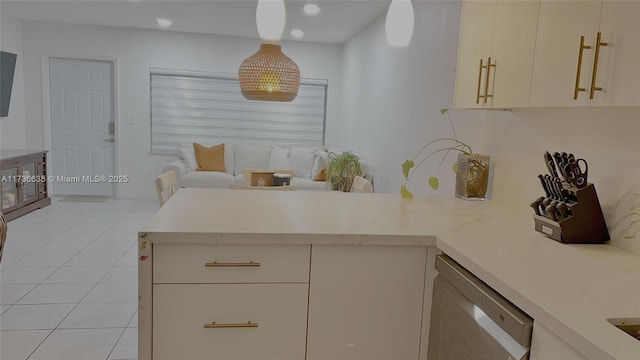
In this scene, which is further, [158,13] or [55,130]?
[55,130]

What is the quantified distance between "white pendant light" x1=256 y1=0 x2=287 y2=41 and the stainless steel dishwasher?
50.2 inches

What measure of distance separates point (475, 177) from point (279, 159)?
4.32m

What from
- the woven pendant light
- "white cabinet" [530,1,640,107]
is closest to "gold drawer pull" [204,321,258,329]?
"white cabinet" [530,1,640,107]

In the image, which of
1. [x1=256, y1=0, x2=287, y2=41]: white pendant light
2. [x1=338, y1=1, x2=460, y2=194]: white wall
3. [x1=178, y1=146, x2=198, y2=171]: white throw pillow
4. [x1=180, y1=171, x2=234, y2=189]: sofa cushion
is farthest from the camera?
[x1=178, y1=146, x2=198, y2=171]: white throw pillow

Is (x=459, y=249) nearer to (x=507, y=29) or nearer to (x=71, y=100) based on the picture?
(x=507, y=29)

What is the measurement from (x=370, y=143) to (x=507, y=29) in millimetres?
3353

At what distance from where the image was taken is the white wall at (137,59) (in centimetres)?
621

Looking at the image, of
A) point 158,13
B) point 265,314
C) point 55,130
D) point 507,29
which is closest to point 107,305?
point 265,314

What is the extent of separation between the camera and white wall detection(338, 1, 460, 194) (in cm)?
323

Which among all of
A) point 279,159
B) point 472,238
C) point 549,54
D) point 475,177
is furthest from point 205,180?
point 549,54

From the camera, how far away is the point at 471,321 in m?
1.26

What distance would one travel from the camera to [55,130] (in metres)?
6.45

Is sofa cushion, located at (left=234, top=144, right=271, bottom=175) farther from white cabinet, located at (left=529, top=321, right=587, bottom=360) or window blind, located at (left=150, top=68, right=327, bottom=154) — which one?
white cabinet, located at (left=529, top=321, right=587, bottom=360)

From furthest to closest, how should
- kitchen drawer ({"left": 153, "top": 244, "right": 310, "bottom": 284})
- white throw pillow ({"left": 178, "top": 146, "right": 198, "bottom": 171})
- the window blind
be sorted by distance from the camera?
the window blind → white throw pillow ({"left": 178, "top": 146, "right": 198, "bottom": 171}) → kitchen drawer ({"left": 153, "top": 244, "right": 310, "bottom": 284})
